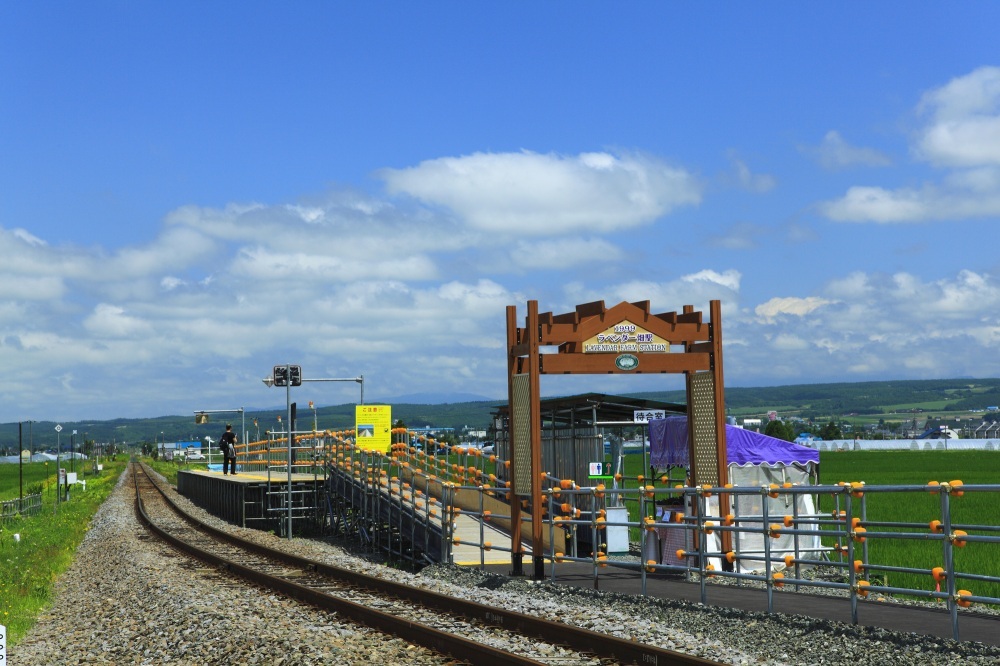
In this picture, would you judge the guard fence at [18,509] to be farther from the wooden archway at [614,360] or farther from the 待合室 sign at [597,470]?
the wooden archway at [614,360]

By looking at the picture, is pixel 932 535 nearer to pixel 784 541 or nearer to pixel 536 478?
pixel 536 478

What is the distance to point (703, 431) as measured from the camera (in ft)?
53.2

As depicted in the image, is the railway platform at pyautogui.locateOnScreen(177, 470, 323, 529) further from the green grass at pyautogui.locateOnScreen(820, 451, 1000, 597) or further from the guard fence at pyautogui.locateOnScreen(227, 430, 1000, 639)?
the green grass at pyautogui.locateOnScreen(820, 451, 1000, 597)

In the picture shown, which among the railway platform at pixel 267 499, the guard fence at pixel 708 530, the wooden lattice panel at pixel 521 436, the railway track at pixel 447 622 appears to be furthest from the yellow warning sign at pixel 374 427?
the wooden lattice panel at pixel 521 436

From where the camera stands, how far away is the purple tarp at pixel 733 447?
58.5ft

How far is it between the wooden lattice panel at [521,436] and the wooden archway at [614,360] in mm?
14

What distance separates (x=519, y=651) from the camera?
10.4m

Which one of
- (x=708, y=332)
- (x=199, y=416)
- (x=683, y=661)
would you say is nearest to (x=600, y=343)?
(x=708, y=332)

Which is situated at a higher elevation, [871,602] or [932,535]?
[932,535]

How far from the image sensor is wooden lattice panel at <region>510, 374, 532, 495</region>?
15.9 meters

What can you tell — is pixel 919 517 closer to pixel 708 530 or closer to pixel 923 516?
pixel 923 516

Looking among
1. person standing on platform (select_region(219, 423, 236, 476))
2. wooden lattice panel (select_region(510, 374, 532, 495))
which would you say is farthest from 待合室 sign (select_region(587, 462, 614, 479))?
person standing on platform (select_region(219, 423, 236, 476))

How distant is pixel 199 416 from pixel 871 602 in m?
44.8

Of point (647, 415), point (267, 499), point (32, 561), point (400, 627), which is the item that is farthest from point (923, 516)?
point (400, 627)
